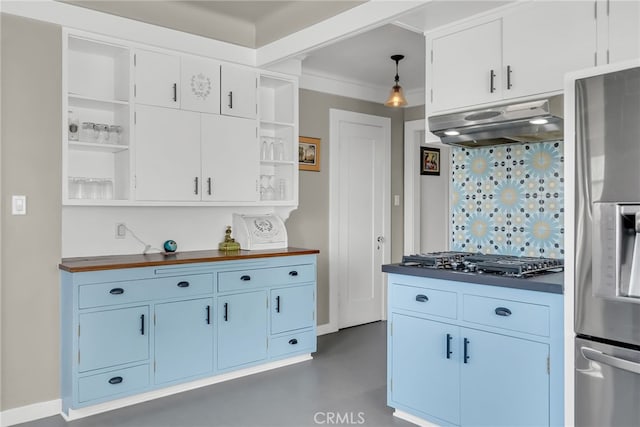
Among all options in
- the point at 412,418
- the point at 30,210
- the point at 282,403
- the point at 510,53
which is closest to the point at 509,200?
the point at 510,53

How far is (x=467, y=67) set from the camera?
10.0 feet

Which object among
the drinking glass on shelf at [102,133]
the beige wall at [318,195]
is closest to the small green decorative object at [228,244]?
the beige wall at [318,195]

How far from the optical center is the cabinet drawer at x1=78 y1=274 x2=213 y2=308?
3037 millimetres

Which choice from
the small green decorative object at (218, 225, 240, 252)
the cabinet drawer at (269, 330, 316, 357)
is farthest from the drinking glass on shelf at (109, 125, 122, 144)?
the cabinet drawer at (269, 330, 316, 357)

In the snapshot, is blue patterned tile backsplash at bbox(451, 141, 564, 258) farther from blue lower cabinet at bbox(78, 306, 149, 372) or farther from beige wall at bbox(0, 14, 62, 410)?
beige wall at bbox(0, 14, 62, 410)

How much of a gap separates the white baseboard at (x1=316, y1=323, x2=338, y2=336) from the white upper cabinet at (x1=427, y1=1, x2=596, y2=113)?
101 inches

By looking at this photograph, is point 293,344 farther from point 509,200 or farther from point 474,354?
point 509,200

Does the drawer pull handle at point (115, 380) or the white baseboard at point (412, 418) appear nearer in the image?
the white baseboard at point (412, 418)

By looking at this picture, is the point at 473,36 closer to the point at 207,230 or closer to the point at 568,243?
the point at 568,243

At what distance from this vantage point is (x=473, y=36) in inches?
119

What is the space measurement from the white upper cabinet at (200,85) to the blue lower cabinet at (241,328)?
1.41 m

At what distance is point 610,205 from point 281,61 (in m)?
2.64

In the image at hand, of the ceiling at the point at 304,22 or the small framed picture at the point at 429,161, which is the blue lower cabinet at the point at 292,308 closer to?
the ceiling at the point at 304,22

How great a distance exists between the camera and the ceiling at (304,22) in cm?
305
